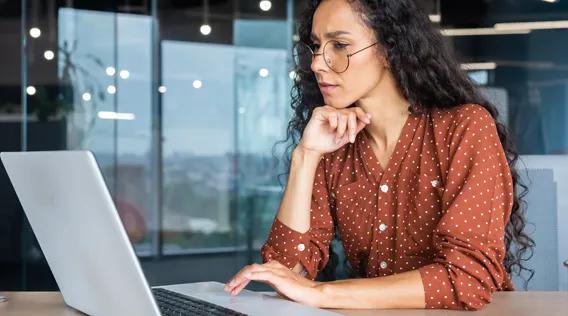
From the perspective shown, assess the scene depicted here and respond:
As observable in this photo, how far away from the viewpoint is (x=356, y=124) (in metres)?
1.73

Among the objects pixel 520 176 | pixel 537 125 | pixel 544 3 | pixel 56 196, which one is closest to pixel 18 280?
pixel 537 125

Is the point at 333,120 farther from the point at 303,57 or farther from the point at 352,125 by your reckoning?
the point at 303,57

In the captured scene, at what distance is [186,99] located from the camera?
5.36 m

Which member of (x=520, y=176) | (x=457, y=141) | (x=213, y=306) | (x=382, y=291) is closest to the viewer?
(x=213, y=306)

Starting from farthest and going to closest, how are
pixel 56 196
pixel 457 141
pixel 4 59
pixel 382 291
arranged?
pixel 4 59
pixel 457 141
pixel 382 291
pixel 56 196

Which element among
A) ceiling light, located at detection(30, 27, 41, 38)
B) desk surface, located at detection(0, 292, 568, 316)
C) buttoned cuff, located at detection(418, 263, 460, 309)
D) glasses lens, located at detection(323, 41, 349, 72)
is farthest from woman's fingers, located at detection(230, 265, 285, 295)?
ceiling light, located at detection(30, 27, 41, 38)

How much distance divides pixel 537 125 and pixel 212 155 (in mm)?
2123

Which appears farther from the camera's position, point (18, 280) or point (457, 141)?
point (18, 280)

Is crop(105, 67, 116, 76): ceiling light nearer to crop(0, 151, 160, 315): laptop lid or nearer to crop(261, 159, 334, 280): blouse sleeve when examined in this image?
crop(261, 159, 334, 280): blouse sleeve

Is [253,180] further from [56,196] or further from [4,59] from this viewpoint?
[56,196]

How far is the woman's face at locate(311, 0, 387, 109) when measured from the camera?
1.73 m

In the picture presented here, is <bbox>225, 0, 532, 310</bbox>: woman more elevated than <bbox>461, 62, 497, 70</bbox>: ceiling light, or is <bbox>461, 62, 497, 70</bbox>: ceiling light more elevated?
<bbox>461, 62, 497, 70</bbox>: ceiling light

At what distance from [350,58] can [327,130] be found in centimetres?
16

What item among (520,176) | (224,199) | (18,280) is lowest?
(18,280)
